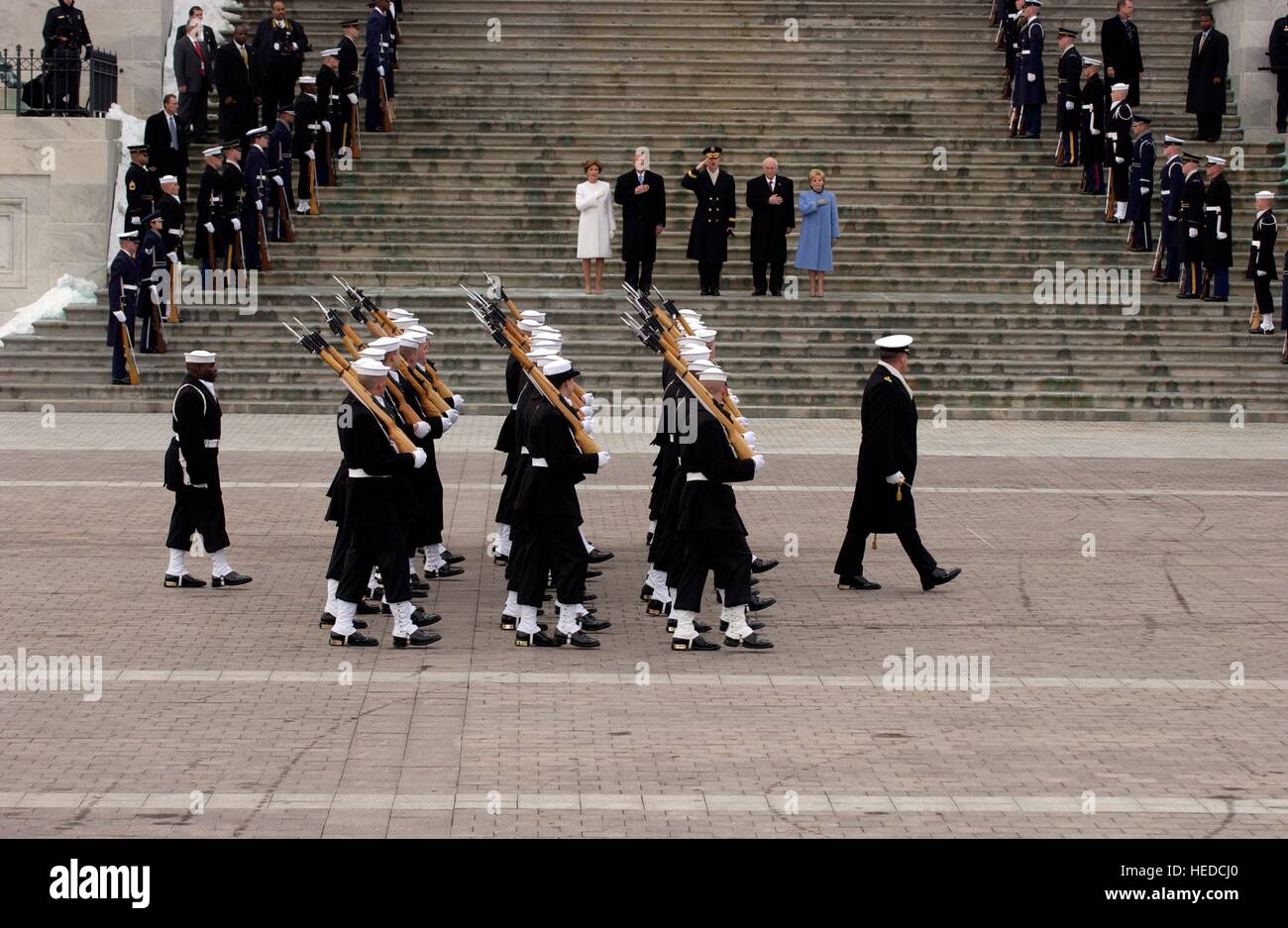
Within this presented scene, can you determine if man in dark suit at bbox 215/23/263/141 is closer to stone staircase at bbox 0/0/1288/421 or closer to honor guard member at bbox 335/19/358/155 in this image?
stone staircase at bbox 0/0/1288/421

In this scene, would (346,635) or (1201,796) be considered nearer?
(1201,796)

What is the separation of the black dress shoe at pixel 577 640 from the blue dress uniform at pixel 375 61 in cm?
1815

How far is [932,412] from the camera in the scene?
23.1 meters

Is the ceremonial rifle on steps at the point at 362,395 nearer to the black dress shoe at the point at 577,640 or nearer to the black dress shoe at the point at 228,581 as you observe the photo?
the black dress shoe at the point at 577,640

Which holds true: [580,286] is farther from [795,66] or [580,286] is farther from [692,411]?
[692,411]

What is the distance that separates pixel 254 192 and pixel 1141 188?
1241 cm

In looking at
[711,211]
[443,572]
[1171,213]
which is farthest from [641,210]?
[443,572]

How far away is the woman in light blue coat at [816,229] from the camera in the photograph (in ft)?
82.2

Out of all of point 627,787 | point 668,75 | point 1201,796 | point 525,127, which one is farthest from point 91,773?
point 668,75

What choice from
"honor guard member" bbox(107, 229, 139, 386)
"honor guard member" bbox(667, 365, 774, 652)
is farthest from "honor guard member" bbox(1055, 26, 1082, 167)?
"honor guard member" bbox(667, 365, 774, 652)

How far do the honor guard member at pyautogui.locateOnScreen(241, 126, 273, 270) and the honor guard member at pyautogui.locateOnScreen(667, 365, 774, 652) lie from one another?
14.4 meters

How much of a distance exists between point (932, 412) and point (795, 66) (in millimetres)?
9931

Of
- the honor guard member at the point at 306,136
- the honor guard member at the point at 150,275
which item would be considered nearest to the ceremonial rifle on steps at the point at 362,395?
the honor guard member at the point at 150,275

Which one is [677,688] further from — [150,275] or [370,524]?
[150,275]
